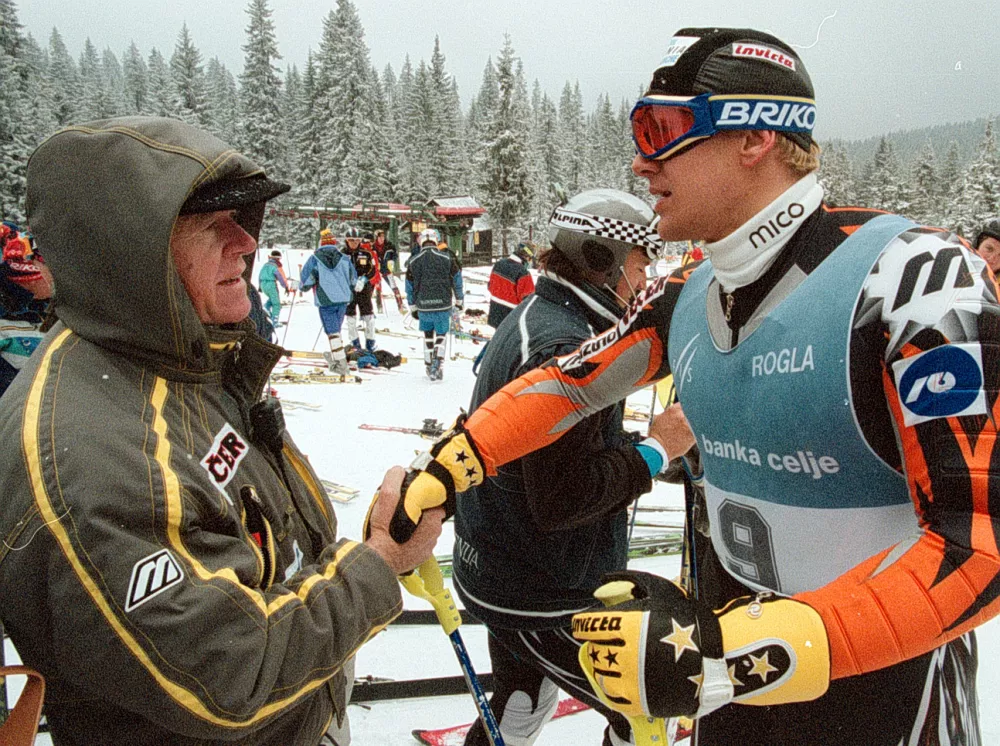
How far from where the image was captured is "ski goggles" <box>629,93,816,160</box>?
1.79 m

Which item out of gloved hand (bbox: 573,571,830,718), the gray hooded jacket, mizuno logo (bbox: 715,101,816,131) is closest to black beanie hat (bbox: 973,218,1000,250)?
mizuno logo (bbox: 715,101,816,131)

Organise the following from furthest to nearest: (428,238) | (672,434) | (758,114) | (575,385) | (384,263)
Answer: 1. (384,263)
2. (428,238)
3. (672,434)
4. (575,385)
5. (758,114)

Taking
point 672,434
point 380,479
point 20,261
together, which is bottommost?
point 380,479

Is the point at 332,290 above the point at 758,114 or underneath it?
underneath

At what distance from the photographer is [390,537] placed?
77.3 inches

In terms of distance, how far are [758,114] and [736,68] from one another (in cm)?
16

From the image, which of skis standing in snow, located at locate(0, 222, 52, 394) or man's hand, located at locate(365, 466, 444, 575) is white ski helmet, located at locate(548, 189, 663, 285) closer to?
man's hand, located at locate(365, 466, 444, 575)

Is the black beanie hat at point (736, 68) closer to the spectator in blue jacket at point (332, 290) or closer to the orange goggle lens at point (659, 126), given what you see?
the orange goggle lens at point (659, 126)

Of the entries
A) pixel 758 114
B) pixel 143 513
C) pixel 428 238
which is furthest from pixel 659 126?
pixel 428 238

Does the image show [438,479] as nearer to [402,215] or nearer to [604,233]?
[604,233]

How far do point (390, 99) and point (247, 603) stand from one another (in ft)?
253

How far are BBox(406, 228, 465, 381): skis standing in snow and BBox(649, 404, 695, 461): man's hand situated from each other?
905cm

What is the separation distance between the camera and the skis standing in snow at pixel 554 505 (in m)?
2.52

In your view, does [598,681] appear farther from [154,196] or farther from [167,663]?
[154,196]
